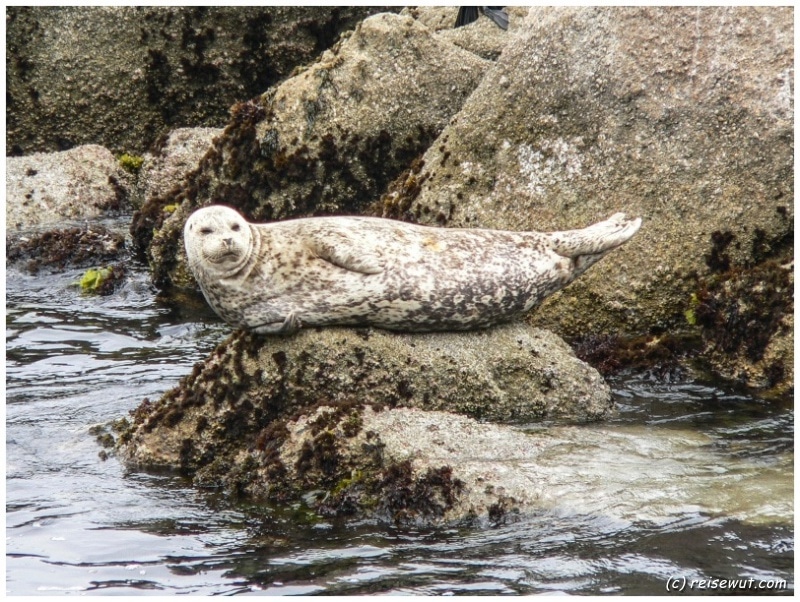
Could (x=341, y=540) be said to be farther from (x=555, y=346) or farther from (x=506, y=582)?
(x=555, y=346)

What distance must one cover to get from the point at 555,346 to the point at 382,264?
1392 millimetres

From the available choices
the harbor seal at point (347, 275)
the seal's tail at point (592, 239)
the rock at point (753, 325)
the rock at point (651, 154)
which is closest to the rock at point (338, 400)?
the harbor seal at point (347, 275)

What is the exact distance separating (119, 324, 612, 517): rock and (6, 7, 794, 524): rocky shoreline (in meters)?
0.01

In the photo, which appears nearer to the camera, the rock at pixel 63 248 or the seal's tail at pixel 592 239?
the seal's tail at pixel 592 239

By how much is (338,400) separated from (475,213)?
2792 mm

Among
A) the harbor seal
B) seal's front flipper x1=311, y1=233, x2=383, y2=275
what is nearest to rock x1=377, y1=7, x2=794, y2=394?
the harbor seal

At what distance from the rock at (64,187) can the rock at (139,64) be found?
3.09 feet

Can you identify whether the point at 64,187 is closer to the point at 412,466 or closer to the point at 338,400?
the point at 338,400

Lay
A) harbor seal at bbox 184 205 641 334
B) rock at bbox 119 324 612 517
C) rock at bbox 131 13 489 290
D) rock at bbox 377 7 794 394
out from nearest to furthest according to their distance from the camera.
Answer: rock at bbox 119 324 612 517 < harbor seal at bbox 184 205 641 334 < rock at bbox 377 7 794 394 < rock at bbox 131 13 489 290

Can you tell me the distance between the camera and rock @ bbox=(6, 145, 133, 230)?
13625 millimetres

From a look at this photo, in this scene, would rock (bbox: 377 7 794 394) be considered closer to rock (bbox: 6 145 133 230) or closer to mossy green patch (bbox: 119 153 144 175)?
rock (bbox: 6 145 133 230)

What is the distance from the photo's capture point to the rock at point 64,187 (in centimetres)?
1362

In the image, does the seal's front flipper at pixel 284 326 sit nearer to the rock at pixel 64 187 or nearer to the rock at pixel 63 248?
the rock at pixel 63 248

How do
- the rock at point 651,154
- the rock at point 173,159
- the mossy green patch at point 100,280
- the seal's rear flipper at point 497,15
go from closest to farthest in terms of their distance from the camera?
the rock at point 651,154 < the mossy green patch at point 100,280 < the seal's rear flipper at point 497,15 < the rock at point 173,159
